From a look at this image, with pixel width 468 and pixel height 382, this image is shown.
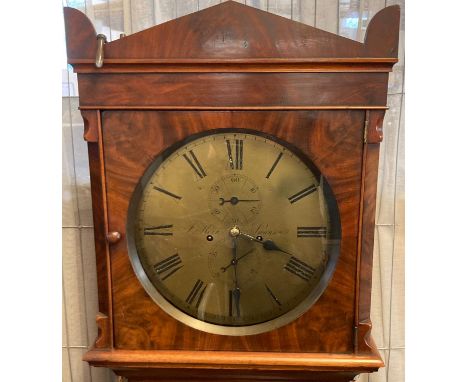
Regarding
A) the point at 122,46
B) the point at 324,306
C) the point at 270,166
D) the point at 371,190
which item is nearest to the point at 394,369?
the point at 324,306

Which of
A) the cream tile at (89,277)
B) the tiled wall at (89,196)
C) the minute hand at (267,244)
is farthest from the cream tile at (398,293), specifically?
the cream tile at (89,277)

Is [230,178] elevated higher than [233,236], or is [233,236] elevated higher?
[230,178]

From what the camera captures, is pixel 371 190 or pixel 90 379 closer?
pixel 371 190

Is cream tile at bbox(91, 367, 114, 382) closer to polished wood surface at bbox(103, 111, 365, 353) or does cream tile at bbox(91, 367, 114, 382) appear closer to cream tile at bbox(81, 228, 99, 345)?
cream tile at bbox(81, 228, 99, 345)

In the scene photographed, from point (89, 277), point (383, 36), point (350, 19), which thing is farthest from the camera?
point (89, 277)

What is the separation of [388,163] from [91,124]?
0.73 m

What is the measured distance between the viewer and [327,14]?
98 centimetres

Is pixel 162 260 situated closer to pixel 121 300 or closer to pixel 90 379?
pixel 121 300

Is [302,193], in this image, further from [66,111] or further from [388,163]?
[66,111]

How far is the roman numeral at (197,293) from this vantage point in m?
0.84

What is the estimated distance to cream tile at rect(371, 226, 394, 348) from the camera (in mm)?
1051

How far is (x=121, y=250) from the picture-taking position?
0.82 metres

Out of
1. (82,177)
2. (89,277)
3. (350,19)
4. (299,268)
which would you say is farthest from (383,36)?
(89,277)

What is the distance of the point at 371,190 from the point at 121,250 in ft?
1.75
